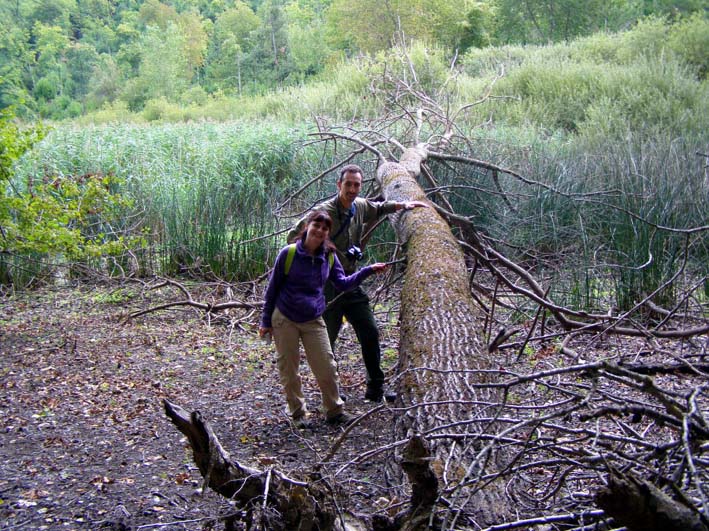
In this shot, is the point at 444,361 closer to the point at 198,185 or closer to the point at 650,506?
the point at 650,506

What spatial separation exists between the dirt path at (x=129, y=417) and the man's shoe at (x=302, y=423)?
61 mm

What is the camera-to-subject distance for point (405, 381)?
3.16 meters

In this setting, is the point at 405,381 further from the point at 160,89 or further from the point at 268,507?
the point at 160,89

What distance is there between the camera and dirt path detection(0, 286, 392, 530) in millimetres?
3211

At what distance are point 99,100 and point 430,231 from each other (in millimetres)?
40225

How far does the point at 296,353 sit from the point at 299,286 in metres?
0.47

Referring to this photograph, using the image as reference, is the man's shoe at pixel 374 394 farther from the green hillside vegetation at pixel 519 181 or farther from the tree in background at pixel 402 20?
the tree in background at pixel 402 20

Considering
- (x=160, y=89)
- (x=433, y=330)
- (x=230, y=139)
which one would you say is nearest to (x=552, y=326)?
(x=433, y=330)

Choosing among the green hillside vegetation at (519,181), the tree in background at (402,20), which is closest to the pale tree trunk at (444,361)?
the green hillside vegetation at (519,181)

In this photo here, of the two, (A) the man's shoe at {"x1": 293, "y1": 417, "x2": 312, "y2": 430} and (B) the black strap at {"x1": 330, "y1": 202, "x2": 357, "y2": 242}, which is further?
(B) the black strap at {"x1": 330, "y1": 202, "x2": 357, "y2": 242}

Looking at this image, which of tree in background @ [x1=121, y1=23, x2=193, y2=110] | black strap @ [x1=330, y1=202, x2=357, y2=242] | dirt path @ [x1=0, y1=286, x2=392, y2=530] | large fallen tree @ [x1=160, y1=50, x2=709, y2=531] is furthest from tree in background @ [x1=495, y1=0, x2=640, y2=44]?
large fallen tree @ [x1=160, y1=50, x2=709, y2=531]

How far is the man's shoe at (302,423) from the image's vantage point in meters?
4.37

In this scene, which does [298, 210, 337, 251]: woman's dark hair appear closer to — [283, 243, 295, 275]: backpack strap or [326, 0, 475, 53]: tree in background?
[283, 243, 295, 275]: backpack strap

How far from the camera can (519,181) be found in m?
9.48
